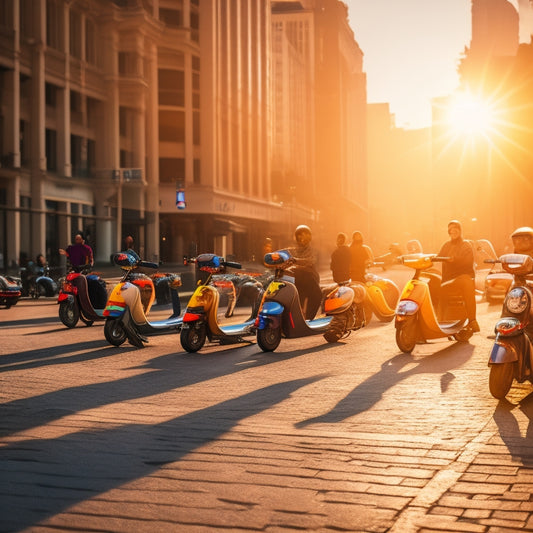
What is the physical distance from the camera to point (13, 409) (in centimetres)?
773

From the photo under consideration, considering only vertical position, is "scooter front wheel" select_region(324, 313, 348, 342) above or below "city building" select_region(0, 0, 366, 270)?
below

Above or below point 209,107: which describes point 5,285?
below

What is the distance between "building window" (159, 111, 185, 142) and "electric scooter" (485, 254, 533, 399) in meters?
57.4

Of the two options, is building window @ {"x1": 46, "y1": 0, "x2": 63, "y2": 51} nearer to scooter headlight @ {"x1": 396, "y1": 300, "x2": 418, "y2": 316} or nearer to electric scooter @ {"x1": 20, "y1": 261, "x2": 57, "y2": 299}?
electric scooter @ {"x1": 20, "y1": 261, "x2": 57, "y2": 299}

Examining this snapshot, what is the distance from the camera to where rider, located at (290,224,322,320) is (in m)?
14.2

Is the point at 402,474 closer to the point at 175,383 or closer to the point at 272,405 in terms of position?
the point at 272,405

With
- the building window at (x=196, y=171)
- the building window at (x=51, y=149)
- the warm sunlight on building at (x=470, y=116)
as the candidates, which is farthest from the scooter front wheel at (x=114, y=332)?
the warm sunlight on building at (x=470, y=116)

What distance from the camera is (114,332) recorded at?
13141mm

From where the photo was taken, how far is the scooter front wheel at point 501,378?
7898 millimetres

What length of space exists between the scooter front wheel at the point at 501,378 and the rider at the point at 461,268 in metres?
5.54

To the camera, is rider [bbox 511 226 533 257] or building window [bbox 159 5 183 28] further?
building window [bbox 159 5 183 28]

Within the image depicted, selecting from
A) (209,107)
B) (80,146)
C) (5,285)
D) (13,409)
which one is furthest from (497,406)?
(209,107)

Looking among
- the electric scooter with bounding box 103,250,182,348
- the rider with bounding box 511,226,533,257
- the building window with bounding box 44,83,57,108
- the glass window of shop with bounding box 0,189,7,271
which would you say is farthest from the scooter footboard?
the building window with bounding box 44,83,57,108

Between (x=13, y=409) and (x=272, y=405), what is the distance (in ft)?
6.87
